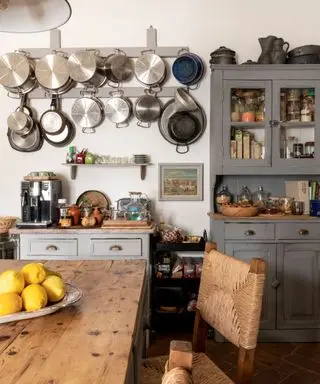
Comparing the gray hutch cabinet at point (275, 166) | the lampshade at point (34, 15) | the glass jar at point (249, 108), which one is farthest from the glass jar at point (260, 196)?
the lampshade at point (34, 15)

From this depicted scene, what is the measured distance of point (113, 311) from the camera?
123 cm

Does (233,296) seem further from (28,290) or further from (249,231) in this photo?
(249,231)

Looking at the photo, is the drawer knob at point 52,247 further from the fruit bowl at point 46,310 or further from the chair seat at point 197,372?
the fruit bowl at point 46,310

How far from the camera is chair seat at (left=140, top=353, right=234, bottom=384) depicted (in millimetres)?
1480

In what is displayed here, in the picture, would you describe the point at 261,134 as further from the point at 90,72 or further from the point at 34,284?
the point at 34,284

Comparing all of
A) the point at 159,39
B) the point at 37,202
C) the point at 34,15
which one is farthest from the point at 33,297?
the point at 159,39

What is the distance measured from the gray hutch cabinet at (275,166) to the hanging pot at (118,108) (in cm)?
73

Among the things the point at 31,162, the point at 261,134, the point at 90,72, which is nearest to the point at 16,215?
the point at 31,162

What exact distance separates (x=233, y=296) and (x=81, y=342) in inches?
26.7

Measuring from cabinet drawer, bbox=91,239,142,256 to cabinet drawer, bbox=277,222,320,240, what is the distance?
3.39 feet

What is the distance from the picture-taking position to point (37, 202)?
303 centimetres

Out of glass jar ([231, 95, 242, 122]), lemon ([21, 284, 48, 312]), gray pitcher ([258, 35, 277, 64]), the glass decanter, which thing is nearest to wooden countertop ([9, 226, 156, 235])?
the glass decanter

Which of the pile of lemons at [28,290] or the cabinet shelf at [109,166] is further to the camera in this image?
the cabinet shelf at [109,166]

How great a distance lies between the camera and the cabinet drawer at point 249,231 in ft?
9.34
